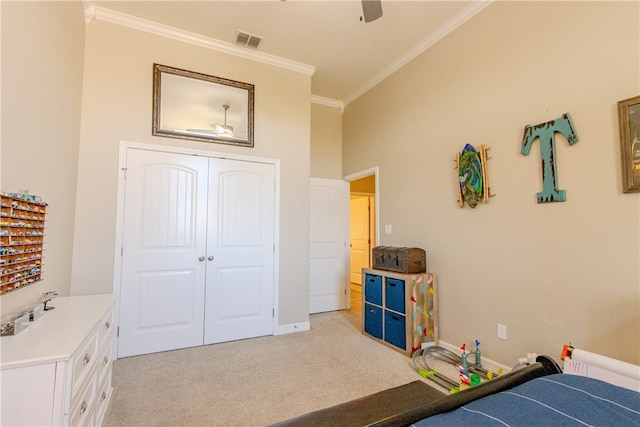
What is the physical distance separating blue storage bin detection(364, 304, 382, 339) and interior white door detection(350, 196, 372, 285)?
2.79 m

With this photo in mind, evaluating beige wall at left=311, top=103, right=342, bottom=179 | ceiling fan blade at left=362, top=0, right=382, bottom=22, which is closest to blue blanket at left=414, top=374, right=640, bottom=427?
ceiling fan blade at left=362, top=0, right=382, bottom=22

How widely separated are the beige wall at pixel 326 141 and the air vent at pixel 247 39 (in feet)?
5.05

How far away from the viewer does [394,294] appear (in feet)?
10.1

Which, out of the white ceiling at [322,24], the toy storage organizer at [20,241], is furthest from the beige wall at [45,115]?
the white ceiling at [322,24]

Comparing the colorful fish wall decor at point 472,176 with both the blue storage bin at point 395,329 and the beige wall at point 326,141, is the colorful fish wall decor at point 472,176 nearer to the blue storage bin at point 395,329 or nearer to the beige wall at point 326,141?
the blue storage bin at point 395,329

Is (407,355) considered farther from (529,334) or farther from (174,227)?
(174,227)

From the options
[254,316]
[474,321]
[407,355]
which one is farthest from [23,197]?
[474,321]

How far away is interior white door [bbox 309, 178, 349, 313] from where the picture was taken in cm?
448

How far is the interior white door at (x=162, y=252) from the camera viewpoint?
9.56 ft

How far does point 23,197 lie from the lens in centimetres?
164

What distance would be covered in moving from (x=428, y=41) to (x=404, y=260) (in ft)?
8.09

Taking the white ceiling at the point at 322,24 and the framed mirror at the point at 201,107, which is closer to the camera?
the white ceiling at the point at 322,24

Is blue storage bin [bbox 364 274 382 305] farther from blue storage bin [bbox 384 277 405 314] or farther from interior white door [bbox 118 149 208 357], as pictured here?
interior white door [bbox 118 149 208 357]

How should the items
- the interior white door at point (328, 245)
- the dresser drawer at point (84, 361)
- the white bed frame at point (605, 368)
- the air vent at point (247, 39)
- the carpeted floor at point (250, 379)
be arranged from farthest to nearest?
the interior white door at point (328, 245), the air vent at point (247, 39), the carpeted floor at point (250, 379), the white bed frame at point (605, 368), the dresser drawer at point (84, 361)
